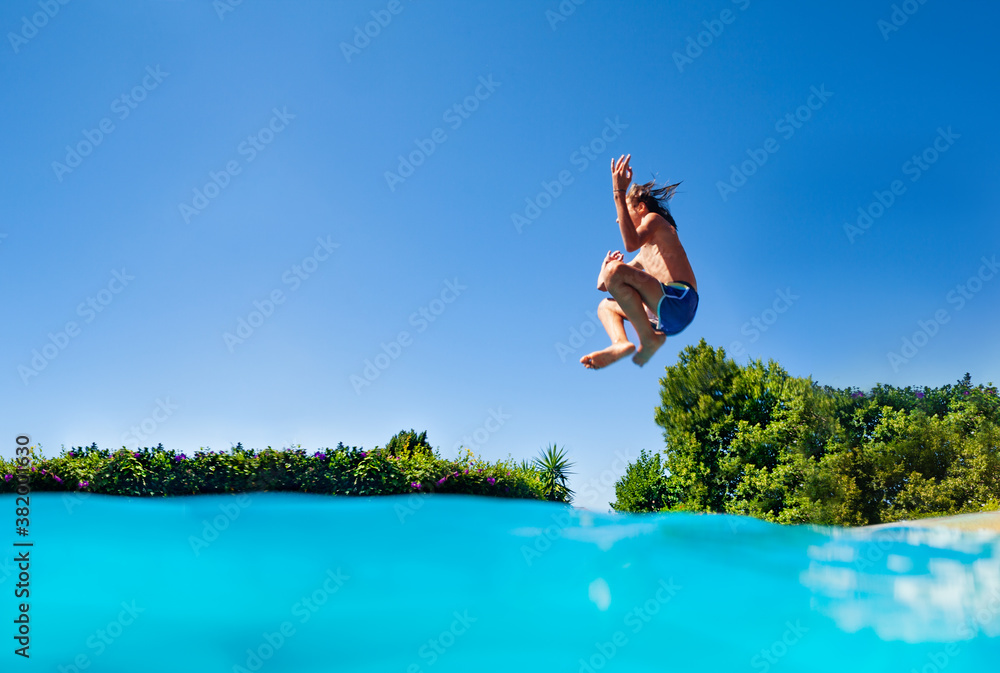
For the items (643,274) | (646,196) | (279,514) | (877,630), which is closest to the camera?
(643,274)

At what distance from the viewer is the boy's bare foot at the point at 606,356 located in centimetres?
477

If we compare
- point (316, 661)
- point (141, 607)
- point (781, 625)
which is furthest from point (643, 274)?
point (141, 607)

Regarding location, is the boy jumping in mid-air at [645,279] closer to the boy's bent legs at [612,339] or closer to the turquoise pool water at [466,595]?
the boy's bent legs at [612,339]

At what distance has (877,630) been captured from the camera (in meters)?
8.66

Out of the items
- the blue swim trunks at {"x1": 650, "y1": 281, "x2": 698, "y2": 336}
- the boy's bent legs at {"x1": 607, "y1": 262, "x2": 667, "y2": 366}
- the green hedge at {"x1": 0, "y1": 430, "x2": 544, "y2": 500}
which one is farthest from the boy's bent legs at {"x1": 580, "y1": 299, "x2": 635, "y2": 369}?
the green hedge at {"x1": 0, "y1": 430, "x2": 544, "y2": 500}

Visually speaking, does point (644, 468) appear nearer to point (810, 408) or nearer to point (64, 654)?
point (810, 408)

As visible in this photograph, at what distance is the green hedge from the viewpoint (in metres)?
13.1

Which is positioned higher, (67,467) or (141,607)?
(67,467)

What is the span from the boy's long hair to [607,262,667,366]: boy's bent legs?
1.98 feet

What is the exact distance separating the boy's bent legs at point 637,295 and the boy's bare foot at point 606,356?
0.13 meters

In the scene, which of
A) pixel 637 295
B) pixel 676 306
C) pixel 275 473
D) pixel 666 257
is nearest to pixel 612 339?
pixel 637 295

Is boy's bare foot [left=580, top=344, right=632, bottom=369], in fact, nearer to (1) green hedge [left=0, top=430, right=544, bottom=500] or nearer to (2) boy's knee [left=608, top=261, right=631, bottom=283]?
(2) boy's knee [left=608, top=261, right=631, bottom=283]

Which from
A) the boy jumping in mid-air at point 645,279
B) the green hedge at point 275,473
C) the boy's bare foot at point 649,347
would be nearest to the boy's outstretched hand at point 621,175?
the boy jumping in mid-air at point 645,279

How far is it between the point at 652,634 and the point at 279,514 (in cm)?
754
